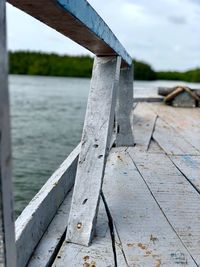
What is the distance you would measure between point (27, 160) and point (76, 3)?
23.8 feet

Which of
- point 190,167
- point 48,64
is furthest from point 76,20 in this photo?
point 48,64

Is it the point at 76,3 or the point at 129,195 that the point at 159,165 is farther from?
the point at 76,3

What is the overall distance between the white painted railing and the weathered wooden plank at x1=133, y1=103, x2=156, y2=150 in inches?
58.3

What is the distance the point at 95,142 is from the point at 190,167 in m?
1.32

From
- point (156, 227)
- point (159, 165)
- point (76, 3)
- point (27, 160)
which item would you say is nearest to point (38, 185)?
point (27, 160)

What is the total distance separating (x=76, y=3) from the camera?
1304 millimetres

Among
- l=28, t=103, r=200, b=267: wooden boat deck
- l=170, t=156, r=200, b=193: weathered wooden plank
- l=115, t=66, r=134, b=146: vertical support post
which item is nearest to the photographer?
l=28, t=103, r=200, b=267: wooden boat deck

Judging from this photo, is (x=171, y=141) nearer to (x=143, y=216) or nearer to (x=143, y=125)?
(x=143, y=125)

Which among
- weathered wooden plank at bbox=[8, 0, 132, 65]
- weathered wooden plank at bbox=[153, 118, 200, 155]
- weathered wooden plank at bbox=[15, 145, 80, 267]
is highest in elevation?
weathered wooden plank at bbox=[8, 0, 132, 65]

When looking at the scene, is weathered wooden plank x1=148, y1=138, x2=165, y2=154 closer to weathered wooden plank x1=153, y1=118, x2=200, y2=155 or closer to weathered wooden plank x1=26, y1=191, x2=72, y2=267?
weathered wooden plank x1=153, y1=118, x2=200, y2=155

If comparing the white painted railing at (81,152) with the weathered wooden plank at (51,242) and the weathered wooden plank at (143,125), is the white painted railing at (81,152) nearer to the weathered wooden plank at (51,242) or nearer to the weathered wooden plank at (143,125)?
the weathered wooden plank at (51,242)

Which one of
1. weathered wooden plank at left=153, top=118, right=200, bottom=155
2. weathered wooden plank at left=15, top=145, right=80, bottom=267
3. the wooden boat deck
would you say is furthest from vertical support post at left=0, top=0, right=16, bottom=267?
weathered wooden plank at left=153, top=118, right=200, bottom=155

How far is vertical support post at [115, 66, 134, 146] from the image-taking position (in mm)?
3725

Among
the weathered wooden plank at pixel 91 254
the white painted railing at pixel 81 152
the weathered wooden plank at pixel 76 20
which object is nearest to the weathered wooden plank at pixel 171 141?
the white painted railing at pixel 81 152
